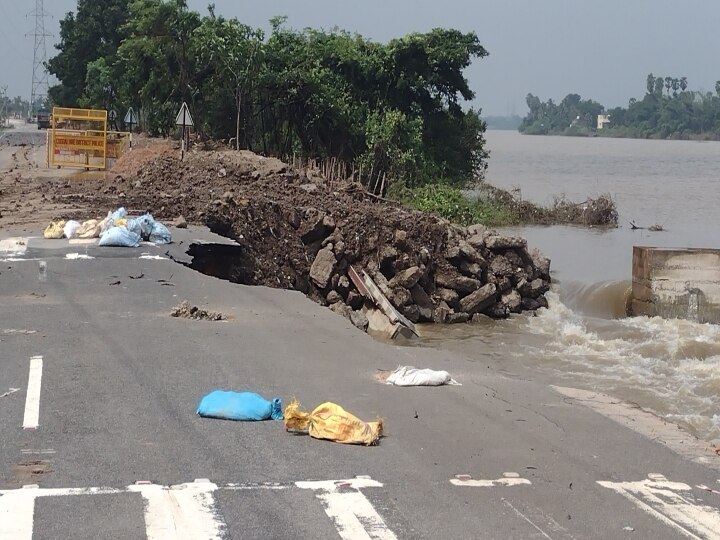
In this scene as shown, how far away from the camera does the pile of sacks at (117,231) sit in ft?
54.8

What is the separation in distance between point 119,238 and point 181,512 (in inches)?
463

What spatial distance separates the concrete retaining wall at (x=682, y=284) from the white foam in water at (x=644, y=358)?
1.02 m

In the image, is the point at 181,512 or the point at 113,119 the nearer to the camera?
the point at 181,512

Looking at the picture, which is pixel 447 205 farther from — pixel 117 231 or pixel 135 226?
pixel 117 231

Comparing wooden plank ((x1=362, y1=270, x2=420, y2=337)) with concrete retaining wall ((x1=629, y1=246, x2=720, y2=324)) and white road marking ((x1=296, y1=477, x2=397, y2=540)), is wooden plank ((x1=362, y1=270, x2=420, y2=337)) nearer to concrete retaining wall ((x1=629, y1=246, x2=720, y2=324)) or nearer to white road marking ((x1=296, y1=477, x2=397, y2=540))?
concrete retaining wall ((x1=629, y1=246, x2=720, y2=324))

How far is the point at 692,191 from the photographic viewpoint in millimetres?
57094

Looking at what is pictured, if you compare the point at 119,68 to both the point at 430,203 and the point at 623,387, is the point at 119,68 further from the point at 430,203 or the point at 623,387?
the point at 623,387

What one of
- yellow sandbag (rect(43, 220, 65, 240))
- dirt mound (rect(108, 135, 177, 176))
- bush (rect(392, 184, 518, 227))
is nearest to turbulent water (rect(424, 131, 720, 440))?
bush (rect(392, 184, 518, 227))

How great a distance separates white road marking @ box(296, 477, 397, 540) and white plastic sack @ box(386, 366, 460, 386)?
2971mm

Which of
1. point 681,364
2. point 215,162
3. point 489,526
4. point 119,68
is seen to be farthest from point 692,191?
point 489,526

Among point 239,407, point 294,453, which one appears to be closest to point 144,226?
point 239,407

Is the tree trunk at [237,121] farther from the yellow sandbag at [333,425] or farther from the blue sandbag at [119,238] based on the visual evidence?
the yellow sandbag at [333,425]

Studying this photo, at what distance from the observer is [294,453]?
6.78 m

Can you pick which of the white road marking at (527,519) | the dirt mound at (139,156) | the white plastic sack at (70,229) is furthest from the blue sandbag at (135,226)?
the dirt mound at (139,156)
